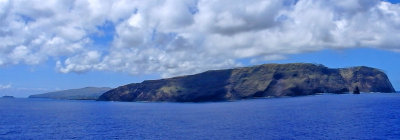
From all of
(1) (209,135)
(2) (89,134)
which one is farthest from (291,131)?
(2) (89,134)

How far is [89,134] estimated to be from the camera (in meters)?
97.1

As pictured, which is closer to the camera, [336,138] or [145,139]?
[336,138]

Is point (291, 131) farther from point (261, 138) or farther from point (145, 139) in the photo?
point (145, 139)

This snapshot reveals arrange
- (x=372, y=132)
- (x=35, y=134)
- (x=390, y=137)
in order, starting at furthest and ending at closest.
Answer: (x=35, y=134) → (x=372, y=132) → (x=390, y=137)

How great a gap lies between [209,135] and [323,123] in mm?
34634

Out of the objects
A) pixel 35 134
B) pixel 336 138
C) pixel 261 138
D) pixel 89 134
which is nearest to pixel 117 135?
pixel 89 134

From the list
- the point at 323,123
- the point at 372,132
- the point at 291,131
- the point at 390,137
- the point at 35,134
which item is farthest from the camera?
the point at 323,123

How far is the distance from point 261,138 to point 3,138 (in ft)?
197

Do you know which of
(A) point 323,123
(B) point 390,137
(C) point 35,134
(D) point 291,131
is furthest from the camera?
(A) point 323,123

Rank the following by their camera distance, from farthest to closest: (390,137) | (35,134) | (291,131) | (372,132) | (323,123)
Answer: (323,123) < (35,134) < (291,131) < (372,132) < (390,137)

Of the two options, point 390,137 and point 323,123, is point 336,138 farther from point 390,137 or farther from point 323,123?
point 323,123

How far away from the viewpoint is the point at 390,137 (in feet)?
253

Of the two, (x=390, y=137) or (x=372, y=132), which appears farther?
(x=372, y=132)

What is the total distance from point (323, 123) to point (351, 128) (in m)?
12.2
